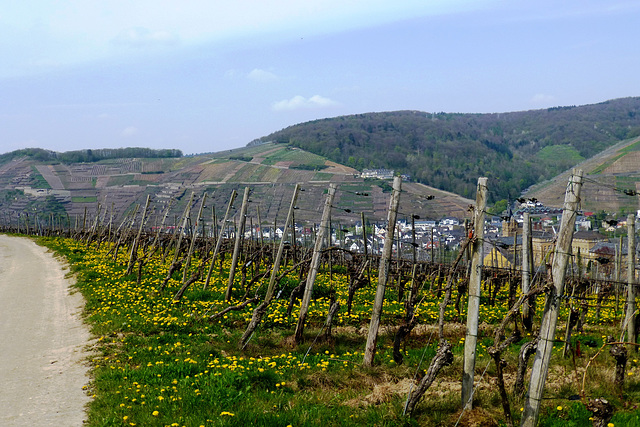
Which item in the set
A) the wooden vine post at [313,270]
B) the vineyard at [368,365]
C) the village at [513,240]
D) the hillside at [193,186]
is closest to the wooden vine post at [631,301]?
the vineyard at [368,365]

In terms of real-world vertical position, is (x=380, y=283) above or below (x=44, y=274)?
above

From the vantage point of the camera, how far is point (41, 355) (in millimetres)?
12461

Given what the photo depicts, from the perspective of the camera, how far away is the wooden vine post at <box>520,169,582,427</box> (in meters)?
6.72

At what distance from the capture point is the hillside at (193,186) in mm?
120188

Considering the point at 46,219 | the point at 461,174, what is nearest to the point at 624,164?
the point at 461,174

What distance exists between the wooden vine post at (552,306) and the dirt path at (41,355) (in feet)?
21.4

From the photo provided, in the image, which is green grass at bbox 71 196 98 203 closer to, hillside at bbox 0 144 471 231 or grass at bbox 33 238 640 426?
hillside at bbox 0 144 471 231

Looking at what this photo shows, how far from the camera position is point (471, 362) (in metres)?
8.20

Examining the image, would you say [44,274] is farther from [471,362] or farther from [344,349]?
[471,362]

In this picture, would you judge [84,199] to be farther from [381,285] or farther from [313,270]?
[381,285]

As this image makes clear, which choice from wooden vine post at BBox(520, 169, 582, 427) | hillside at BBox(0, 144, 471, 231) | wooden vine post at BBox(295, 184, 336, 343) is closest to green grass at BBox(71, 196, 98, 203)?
hillside at BBox(0, 144, 471, 231)

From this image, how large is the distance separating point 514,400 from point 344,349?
501cm

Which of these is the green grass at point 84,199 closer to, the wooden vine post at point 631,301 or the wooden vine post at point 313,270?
the wooden vine post at point 313,270

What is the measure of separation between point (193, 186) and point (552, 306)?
14384cm
